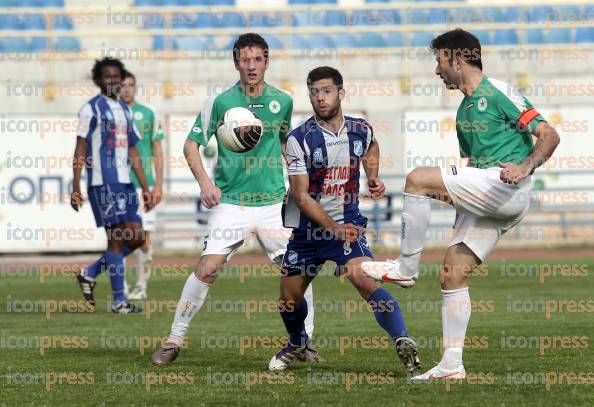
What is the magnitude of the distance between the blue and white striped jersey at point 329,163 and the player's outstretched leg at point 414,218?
855 millimetres

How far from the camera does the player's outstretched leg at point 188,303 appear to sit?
27.7 feet

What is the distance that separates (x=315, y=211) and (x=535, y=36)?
23147 millimetres

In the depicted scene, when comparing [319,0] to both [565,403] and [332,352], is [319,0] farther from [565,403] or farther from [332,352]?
[565,403]

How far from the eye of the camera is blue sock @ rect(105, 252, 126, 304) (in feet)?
40.2

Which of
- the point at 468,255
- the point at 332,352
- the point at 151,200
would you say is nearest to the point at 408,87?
the point at 151,200

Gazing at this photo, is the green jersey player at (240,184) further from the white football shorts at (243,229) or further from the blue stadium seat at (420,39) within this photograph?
the blue stadium seat at (420,39)

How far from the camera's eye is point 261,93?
28.6 feet

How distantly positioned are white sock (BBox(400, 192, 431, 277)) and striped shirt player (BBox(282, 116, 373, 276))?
690mm

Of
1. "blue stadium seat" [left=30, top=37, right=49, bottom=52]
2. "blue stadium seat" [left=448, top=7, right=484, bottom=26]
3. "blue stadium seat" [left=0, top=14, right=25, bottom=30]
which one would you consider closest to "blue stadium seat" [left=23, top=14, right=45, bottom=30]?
"blue stadium seat" [left=0, top=14, right=25, bottom=30]

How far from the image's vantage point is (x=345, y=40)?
28641 millimetres

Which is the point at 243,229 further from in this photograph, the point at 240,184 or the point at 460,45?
the point at 460,45

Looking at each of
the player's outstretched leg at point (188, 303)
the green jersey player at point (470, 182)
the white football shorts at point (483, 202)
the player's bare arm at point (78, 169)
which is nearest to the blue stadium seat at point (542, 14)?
the player's bare arm at point (78, 169)

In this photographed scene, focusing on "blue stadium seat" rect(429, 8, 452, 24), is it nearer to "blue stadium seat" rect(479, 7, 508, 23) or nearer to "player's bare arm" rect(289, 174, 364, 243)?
"blue stadium seat" rect(479, 7, 508, 23)

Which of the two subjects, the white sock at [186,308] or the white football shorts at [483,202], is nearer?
the white football shorts at [483,202]
